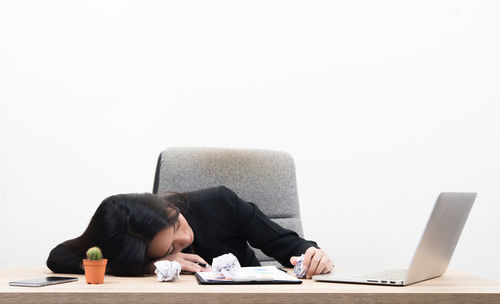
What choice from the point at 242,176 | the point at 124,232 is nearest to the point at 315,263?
the point at 124,232

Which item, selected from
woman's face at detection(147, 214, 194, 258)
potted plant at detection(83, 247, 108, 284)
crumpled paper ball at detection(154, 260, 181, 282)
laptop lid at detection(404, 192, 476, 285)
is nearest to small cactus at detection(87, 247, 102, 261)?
potted plant at detection(83, 247, 108, 284)

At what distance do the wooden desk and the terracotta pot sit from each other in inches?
0.7

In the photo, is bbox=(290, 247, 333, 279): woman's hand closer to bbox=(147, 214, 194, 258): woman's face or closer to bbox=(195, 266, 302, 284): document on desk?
bbox=(195, 266, 302, 284): document on desk

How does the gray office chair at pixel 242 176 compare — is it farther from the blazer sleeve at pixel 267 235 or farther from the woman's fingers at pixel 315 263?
the woman's fingers at pixel 315 263

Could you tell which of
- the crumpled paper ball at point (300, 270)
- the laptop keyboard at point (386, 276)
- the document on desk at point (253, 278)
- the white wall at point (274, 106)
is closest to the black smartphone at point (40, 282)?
the document on desk at point (253, 278)

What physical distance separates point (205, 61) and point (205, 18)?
189 millimetres

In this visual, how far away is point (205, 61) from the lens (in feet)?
7.64

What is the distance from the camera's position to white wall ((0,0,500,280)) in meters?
2.24

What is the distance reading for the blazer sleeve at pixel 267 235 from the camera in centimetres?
144

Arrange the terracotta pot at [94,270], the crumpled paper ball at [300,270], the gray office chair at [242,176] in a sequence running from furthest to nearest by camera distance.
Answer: the gray office chair at [242,176]
the crumpled paper ball at [300,270]
the terracotta pot at [94,270]

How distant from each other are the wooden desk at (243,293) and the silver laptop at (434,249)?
4 cm

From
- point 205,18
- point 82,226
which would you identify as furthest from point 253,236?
point 205,18

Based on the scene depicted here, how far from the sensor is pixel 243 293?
32.6 inches

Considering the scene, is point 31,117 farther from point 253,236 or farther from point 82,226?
point 253,236
